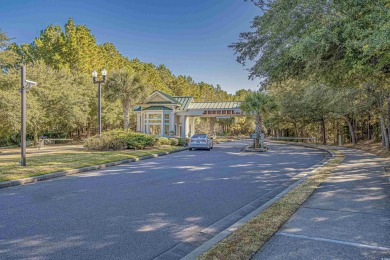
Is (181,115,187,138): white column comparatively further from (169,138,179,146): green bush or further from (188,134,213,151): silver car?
(188,134,213,151): silver car

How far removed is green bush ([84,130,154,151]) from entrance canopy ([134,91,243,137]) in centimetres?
1359

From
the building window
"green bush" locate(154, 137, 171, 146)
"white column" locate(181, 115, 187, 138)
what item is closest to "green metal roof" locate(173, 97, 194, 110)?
"white column" locate(181, 115, 187, 138)

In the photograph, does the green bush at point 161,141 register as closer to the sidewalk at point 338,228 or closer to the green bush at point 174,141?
the green bush at point 174,141

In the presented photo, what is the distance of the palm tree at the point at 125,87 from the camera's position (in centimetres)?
2948

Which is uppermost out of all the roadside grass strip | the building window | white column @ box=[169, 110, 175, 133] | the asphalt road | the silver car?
white column @ box=[169, 110, 175, 133]

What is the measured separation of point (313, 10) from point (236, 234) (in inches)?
251

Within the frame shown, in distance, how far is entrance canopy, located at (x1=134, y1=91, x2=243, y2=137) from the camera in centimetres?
3619

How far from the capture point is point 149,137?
23.0 meters

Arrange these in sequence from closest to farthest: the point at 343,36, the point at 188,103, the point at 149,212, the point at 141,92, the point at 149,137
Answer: the point at 149,212 < the point at 343,36 < the point at 149,137 < the point at 141,92 < the point at 188,103

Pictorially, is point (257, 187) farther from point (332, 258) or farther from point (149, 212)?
point (332, 258)

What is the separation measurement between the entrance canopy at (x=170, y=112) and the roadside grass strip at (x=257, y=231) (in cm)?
2979

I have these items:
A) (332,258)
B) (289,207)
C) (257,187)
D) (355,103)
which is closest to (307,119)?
(355,103)

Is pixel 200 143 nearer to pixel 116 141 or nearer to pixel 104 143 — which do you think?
pixel 116 141

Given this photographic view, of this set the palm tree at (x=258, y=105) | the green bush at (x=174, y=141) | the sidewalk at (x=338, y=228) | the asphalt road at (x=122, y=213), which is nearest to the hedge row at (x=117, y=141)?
the green bush at (x=174, y=141)
